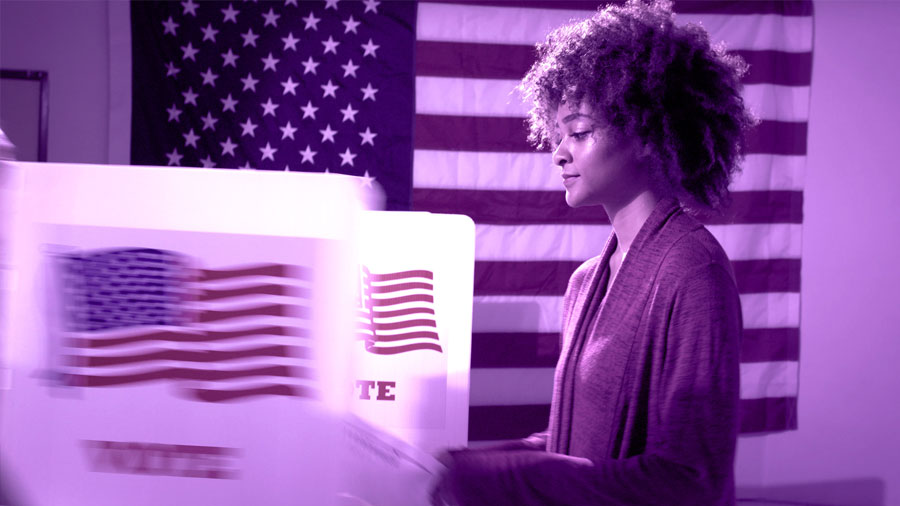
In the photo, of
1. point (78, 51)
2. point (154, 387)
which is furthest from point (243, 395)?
point (78, 51)

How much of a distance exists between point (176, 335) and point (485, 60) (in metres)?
1.88

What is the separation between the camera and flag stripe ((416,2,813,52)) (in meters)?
2.13

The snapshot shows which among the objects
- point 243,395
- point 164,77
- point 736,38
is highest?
point 736,38

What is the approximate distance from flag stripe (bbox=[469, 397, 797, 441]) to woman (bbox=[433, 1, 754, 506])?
1115 mm

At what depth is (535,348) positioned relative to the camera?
2.17 metres

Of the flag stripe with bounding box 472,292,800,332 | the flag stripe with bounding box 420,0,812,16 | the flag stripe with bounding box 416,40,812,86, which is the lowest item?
the flag stripe with bounding box 472,292,800,332

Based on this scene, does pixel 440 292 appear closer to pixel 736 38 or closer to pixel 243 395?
pixel 243 395

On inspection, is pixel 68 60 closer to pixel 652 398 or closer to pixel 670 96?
pixel 670 96

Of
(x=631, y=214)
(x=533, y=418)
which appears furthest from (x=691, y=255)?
(x=533, y=418)

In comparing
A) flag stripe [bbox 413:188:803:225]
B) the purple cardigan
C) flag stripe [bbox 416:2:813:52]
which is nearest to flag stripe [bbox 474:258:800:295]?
flag stripe [bbox 413:188:803:225]

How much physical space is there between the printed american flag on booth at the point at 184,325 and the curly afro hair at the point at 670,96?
700 mm

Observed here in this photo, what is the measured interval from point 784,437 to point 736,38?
54.4 inches

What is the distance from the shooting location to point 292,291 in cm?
40

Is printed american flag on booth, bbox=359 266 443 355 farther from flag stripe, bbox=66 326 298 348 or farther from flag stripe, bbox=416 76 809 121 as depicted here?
flag stripe, bbox=416 76 809 121
